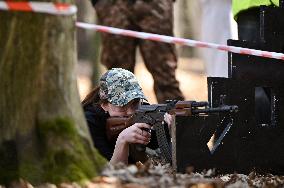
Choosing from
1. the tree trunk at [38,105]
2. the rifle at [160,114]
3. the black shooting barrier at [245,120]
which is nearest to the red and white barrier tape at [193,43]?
the black shooting barrier at [245,120]

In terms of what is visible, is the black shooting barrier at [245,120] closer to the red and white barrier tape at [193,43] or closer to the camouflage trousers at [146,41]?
the red and white barrier tape at [193,43]

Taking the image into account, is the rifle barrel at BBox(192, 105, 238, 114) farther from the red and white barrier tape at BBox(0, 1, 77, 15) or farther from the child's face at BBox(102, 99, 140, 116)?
the red and white barrier tape at BBox(0, 1, 77, 15)

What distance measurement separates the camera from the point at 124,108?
6367mm

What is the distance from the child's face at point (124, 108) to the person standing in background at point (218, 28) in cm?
219

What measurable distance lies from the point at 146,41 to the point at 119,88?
2388 millimetres

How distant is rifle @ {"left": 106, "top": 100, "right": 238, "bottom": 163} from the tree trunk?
1506mm

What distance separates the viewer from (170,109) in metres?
5.89

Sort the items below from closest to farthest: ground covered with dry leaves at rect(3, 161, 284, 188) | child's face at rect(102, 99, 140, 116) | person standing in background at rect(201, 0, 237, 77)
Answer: ground covered with dry leaves at rect(3, 161, 284, 188) < child's face at rect(102, 99, 140, 116) < person standing in background at rect(201, 0, 237, 77)

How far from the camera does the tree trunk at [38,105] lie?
4.36 metres

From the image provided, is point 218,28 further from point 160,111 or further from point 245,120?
point 160,111

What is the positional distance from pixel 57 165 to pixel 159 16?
4.43 meters

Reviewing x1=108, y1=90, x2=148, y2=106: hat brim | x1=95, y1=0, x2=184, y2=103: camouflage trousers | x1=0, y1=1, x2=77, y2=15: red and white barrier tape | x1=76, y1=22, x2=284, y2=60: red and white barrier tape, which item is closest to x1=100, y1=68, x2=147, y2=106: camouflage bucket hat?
x1=108, y1=90, x2=148, y2=106: hat brim

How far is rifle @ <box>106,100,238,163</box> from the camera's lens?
586cm

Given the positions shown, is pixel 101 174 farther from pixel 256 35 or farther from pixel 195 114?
pixel 256 35
